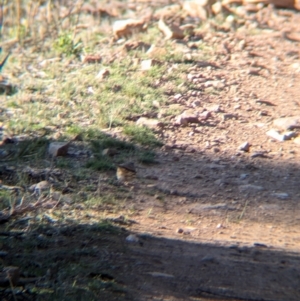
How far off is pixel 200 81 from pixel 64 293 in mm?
3441

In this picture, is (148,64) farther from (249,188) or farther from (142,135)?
(249,188)

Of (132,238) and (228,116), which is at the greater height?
(132,238)

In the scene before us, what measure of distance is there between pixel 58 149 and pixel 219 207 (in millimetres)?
1236

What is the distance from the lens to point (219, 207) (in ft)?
14.7

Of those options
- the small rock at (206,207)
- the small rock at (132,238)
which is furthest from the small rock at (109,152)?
the small rock at (132,238)

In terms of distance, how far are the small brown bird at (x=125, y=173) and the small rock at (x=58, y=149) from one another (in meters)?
0.43

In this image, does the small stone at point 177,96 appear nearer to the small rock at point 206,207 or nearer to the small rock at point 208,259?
the small rock at point 206,207

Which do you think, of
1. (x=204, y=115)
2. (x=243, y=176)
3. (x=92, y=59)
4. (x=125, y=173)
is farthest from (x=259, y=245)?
(x=92, y=59)

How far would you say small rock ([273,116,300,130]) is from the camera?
224 inches

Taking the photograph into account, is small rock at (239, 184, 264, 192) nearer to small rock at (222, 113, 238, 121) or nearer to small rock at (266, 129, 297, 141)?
small rock at (266, 129, 297, 141)

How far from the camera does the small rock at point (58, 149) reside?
5.02m

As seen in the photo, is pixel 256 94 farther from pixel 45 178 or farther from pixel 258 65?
pixel 45 178

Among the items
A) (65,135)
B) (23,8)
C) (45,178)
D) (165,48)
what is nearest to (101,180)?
(45,178)

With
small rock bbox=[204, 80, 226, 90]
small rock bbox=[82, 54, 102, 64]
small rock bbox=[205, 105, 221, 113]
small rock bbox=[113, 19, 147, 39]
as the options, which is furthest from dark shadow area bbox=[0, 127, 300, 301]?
small rock bbox=[113, 19, 147, 39]
